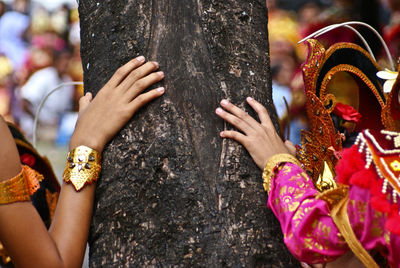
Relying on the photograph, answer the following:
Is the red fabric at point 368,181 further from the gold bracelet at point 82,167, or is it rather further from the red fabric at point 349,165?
the gold bracelet at point 82,167

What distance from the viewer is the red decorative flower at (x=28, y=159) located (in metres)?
2.59

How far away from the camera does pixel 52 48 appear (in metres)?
7.90

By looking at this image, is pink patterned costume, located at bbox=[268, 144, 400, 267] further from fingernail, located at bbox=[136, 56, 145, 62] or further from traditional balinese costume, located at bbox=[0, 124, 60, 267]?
traditional balinese costume, located at bbox=[0, 124, 60, 267]

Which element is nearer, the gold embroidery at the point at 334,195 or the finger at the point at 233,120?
the gold embroidery at the point at 334,195

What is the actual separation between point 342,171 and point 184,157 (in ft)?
1.85

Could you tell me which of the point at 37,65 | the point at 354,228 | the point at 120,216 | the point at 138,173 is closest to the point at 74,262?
the point at 120,216

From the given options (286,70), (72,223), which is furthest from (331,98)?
(286,70)

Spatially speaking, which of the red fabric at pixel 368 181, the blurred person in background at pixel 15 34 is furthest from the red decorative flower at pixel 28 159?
the blurred person in background at pixel 15 34

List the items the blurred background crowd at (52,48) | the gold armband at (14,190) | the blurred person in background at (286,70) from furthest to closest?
the blurred background crowd at (52,48), the blurred person in background at (286,70), the gold armband at (14,190)

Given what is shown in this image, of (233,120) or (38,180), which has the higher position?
(233,120)

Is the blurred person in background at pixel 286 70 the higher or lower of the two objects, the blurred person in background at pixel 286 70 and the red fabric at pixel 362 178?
the higher

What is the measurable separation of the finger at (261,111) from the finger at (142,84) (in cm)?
34

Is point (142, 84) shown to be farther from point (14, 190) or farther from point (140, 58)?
point (14, 190)

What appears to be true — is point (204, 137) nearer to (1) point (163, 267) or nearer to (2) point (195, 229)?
(2) point (195, 229)
